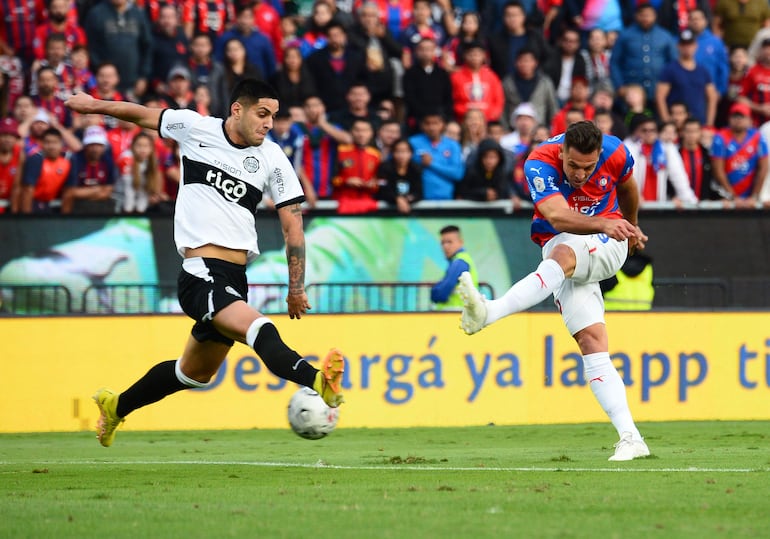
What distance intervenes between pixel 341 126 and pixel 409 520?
12094 mm

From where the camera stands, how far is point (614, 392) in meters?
9.91

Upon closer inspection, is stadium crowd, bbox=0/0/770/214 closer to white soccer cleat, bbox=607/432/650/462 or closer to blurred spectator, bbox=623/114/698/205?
blurred spectator, bbox=623/114/698/205

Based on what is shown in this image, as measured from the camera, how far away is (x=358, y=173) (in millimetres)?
17266

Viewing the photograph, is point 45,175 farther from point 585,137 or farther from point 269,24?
point 585,137

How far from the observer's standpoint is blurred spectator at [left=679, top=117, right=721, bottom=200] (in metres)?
18.4

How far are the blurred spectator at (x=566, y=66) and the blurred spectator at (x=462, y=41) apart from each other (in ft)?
3.23

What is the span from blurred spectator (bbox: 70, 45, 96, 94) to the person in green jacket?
5.44 metres

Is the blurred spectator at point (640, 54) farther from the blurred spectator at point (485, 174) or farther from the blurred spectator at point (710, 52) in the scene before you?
the blurred spectator at point (485, 174)

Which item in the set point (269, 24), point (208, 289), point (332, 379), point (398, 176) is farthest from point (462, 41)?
point (332, 379)

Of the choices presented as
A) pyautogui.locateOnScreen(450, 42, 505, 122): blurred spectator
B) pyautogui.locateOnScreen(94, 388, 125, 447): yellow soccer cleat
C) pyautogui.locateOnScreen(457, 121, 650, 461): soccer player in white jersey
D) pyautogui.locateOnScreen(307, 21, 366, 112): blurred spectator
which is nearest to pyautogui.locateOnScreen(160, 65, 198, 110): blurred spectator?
pyautogui.locateOnScreen(307, 21, 366, 112): blurred spectator

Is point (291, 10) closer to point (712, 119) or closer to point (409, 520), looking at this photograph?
point (712, 119)

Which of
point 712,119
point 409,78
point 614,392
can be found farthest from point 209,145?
point 712,119

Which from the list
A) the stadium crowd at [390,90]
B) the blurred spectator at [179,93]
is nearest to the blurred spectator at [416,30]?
the stadium crowd at [390,90]

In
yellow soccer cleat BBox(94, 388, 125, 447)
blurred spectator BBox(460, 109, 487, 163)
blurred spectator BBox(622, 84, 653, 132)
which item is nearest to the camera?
yellow soccer cleat BBox(94, 388, 125, 447)
